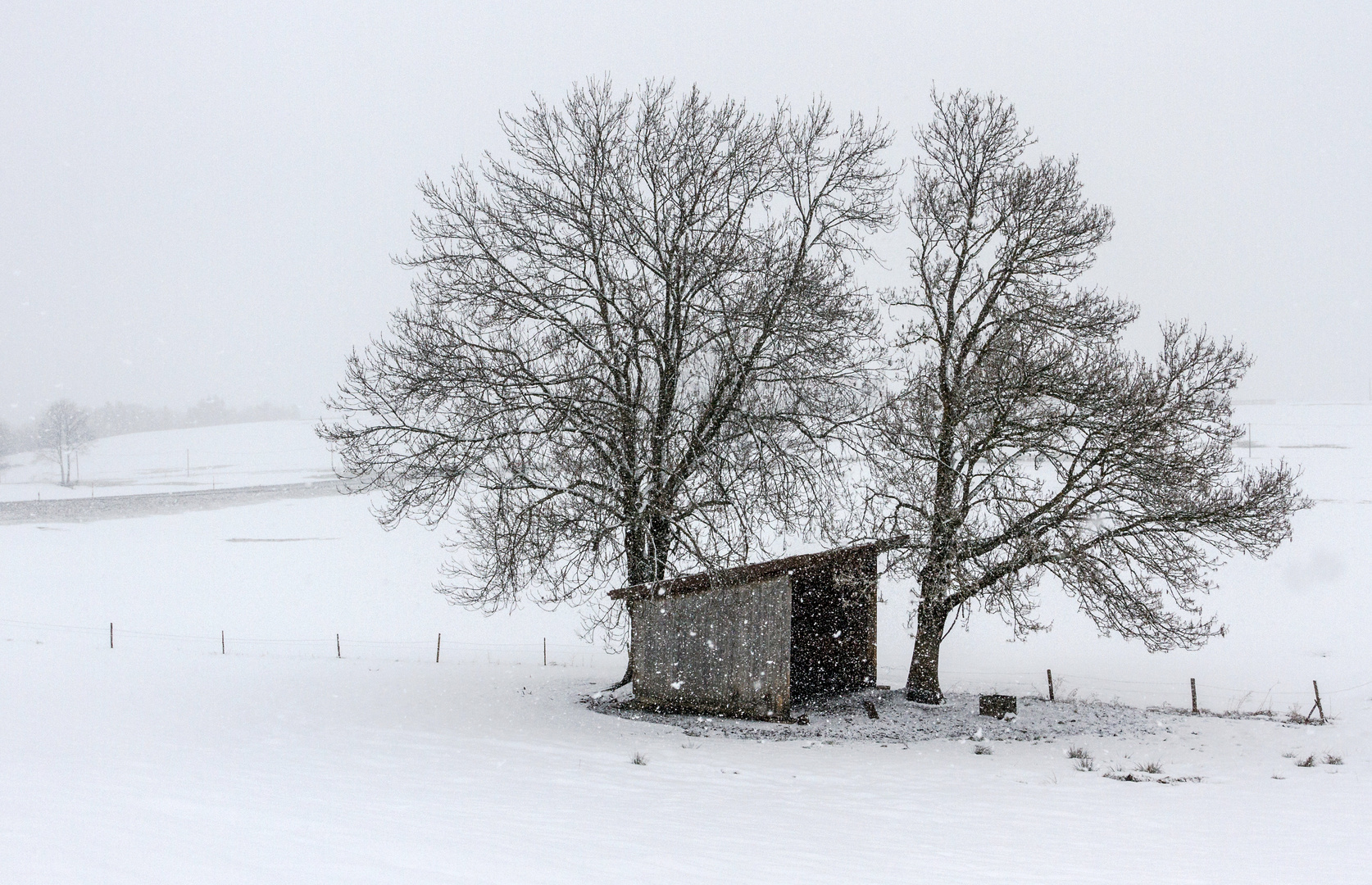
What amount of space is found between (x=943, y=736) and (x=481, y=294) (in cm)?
1080

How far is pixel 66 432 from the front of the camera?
3147 inches

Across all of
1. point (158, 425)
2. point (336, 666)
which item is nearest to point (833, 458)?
point (336, 666)

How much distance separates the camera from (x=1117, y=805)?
9.12 meters

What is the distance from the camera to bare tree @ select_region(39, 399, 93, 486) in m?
80.2

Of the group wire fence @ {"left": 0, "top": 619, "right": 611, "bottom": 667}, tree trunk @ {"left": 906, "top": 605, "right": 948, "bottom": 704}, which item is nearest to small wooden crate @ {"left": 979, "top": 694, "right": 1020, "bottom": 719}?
tree trunk @ {"left": 906, "top": 605, "right": 948, "bottom": 704}

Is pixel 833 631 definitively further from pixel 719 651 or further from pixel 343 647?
pixel 343 647

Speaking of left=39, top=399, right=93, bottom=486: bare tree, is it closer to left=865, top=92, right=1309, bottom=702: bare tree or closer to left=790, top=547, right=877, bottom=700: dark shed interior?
left=790, top=547, right=877, bottom=700: dark shed interior

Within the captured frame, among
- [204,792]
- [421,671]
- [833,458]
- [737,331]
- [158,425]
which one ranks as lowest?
[421,671]

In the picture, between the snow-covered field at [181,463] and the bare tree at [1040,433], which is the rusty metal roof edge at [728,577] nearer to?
the bare tree at [1040,433]

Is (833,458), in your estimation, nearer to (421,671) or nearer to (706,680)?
(706,680)

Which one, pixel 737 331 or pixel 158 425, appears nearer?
pixel 737 331

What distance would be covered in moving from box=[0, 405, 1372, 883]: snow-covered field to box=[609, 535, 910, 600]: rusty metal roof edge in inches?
88.3

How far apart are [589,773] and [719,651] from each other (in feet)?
18.8

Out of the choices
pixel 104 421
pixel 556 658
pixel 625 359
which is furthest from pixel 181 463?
pixel 625 359
